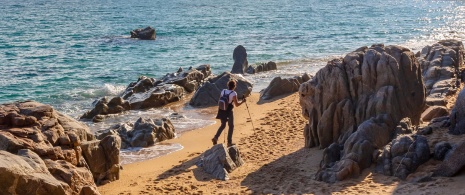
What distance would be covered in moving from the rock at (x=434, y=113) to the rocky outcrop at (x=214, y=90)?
966 cm

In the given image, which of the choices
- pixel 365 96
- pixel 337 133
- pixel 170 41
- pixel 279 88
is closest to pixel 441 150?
pixel 365 96

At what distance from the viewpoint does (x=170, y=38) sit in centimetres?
5694

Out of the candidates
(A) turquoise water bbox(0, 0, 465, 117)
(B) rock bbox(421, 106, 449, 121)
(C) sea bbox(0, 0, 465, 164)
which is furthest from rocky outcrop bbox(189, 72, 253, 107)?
(B) rock bbox(421, 106, 449, 121)

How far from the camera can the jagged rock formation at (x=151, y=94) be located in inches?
1031

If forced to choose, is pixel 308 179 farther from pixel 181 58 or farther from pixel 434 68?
pixel 181 58

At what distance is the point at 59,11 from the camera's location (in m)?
89.9

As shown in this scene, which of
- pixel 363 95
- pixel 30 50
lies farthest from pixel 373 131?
pixel 30 50

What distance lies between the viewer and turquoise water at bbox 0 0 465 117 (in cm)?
3641

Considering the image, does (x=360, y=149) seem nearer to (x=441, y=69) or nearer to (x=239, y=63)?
(x=441, y=69)

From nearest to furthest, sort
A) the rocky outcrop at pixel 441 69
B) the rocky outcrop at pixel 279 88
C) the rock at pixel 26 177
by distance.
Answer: the rock at pixel 26 177
the rocky outcrop at pixel 441 69
the rocky outcrop at pixel 279 88

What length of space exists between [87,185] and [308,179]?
4961mm

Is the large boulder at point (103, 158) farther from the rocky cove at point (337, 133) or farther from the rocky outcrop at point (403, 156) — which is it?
the rocky outcrop at point (403, 156)

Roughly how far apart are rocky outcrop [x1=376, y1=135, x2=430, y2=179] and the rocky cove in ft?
0.07

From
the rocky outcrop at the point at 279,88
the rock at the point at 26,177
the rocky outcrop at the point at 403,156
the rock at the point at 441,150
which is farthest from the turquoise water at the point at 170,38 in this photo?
the rock at the point at 441,150
